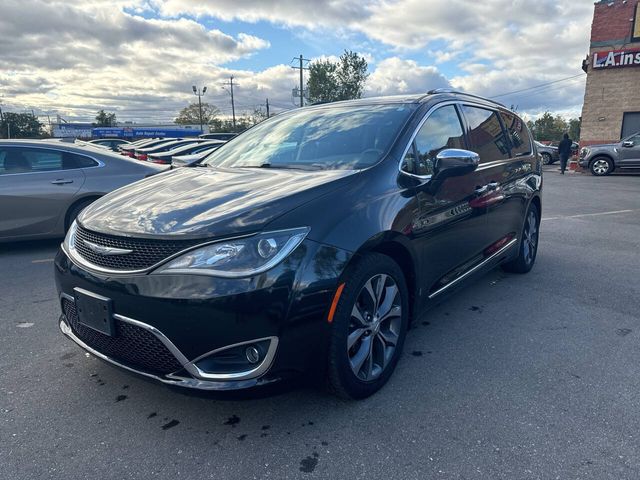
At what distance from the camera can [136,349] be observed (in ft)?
7.50

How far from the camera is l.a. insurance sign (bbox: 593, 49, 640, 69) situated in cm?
2031

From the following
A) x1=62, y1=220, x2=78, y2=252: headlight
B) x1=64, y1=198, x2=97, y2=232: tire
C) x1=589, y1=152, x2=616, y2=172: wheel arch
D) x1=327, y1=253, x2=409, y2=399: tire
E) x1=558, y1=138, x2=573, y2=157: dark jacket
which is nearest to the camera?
x1=327, y1=253, x2=409, y2=399: tire

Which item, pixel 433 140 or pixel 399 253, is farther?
pixel 433 140

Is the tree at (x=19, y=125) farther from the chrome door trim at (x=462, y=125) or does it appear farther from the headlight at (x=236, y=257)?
the headlight at (x=236, y=257)

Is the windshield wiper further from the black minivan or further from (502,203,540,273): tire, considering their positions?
(502,203,540,273): tire

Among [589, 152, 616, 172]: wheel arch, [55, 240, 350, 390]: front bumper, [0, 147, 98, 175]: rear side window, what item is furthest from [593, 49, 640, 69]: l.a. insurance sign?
[55, 240, 350, 390]: front bumper

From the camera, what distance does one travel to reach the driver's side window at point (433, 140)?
122 inches

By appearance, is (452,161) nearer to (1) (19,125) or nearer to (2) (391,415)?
(2) (391,415)

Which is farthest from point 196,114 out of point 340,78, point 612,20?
point 612,20

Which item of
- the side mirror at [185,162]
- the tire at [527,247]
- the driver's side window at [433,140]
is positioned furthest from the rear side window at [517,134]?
the side mirror at [185,162]

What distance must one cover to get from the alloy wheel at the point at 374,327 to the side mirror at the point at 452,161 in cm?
84

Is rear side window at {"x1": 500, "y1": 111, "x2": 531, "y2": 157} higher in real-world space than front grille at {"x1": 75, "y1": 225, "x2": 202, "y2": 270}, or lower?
higher

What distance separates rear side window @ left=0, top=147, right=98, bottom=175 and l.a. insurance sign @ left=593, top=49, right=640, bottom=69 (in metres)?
22.2

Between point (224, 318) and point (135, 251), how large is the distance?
22.7 inches
